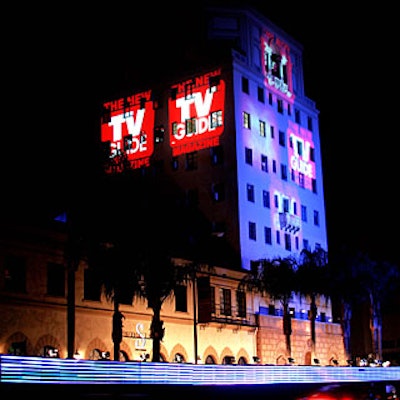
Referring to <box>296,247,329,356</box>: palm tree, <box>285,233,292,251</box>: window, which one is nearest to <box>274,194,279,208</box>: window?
<box>285,233,292,251</box>: window

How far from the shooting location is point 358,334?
101 m

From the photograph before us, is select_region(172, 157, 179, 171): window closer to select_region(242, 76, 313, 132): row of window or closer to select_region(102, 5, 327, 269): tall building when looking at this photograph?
select_region(102, 5, 327, 269): tall building

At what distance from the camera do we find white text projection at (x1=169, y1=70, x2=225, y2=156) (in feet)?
248

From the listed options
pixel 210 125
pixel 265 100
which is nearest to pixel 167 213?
pixel 210 125

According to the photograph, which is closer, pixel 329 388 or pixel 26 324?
pixel 329 388

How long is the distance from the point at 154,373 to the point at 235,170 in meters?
40.4

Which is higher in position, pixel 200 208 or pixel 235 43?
pixel 235 43

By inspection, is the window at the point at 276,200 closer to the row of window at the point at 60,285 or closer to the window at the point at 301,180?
the window at the point at 301,180

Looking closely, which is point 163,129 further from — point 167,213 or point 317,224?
point 317,224

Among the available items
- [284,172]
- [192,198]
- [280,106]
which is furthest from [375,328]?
[280,106]

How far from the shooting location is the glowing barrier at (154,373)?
28281 millimetres

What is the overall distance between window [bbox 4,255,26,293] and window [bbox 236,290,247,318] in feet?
75.7

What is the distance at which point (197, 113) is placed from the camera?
252 feet

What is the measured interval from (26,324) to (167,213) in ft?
96.5
